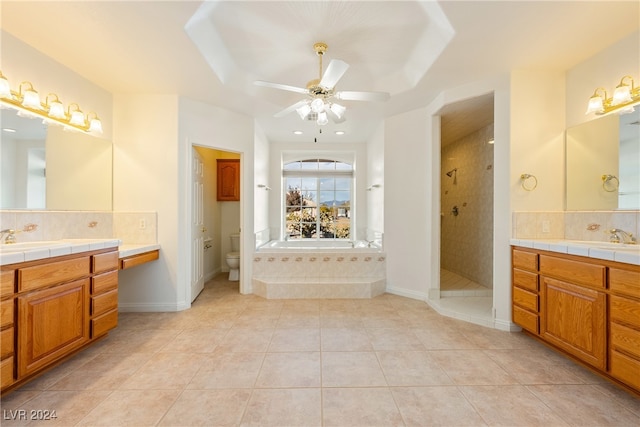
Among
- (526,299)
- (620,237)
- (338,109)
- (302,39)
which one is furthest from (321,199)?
(620,237)

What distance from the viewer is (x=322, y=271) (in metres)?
3.69

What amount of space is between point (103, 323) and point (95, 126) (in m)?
1.87

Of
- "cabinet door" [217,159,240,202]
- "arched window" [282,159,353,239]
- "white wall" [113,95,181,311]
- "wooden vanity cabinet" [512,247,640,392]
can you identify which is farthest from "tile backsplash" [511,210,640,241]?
"cabinet door" [217,159,240,202]

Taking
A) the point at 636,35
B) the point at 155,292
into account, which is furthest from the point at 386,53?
the point at 155,292

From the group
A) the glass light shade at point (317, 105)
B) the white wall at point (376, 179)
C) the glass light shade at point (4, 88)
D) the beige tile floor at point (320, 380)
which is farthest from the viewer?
the white wall at point (376, 179)

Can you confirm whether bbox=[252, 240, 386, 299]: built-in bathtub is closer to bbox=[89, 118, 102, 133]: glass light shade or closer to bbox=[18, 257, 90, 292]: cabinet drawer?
bbox=[18, 257, 90, 292]: cabinet drawer

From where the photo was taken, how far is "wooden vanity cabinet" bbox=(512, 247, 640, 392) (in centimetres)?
159

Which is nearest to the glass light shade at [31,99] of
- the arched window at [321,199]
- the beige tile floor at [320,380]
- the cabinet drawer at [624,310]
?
the beige tile floor at [320,380]

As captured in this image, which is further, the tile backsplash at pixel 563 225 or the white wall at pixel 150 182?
the white wall at pixel 150 182

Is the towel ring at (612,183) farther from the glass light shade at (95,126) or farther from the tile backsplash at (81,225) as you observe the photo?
the glass light shade at (95,126)

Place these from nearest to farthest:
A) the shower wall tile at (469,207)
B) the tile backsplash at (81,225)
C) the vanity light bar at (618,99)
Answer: the vanity light bar at (618,99) → the tile backsplash at (81,225) → the shower wall tile at (469,207)

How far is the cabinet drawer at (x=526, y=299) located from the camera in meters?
2.28

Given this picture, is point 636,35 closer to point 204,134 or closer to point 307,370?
point 307,370

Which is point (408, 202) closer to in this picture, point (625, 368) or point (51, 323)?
point (625, 368)
